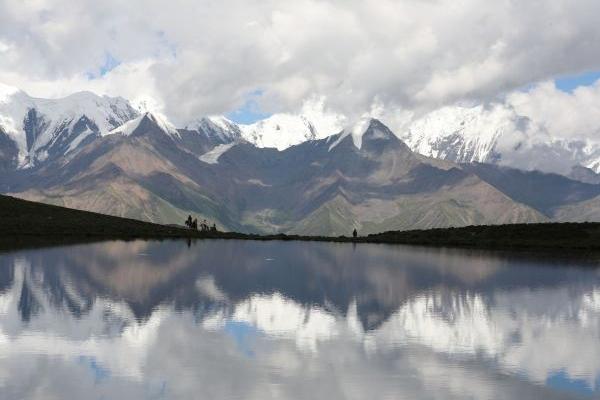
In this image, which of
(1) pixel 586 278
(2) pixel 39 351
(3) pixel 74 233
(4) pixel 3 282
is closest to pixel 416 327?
(2) pixel 39 351

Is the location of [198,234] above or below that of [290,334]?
above

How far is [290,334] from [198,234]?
441ft

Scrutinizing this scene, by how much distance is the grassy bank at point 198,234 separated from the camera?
139500 mm

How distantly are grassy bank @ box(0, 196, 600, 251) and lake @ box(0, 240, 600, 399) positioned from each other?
63.2 m

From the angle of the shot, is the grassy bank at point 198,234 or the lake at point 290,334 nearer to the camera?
the lake at point 290,334

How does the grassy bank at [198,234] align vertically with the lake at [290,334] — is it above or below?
above

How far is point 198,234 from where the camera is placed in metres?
176

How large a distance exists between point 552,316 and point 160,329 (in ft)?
87.8

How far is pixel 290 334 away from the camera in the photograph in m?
43.1

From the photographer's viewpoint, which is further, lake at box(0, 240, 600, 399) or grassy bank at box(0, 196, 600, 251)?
grassy bank at box(0, 196, 600, 251)

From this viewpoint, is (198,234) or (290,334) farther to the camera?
(198,234)

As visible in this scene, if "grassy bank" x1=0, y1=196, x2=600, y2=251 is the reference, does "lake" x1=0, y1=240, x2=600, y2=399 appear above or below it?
below

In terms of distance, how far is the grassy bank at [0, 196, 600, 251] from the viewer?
139500 mm

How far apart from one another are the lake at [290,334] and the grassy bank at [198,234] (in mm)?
63179
